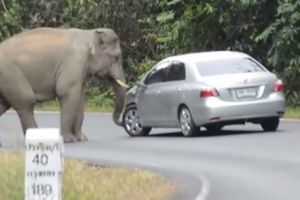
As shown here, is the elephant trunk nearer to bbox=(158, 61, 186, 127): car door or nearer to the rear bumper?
bbox=(158, 61, 186, 127): car door

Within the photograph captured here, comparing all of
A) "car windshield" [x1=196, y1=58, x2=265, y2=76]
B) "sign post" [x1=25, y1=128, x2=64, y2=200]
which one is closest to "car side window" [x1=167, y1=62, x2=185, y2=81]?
"car windshield" [x1=196, y1=58, x2=265, y2=76]

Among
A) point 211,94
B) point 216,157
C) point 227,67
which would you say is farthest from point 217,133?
point 216,157

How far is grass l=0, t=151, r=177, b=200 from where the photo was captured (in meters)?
13.7

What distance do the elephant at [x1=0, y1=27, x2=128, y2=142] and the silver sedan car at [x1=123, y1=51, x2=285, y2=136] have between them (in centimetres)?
116

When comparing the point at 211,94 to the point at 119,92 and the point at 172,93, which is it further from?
the point at 119,92

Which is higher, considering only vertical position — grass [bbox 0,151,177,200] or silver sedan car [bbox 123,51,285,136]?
grass [bbox 0,151,177,200]

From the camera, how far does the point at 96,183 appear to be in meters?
15.0

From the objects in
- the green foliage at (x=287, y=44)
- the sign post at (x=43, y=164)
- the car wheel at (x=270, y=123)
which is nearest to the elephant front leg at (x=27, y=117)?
the car wheel at (x=270, y=123)

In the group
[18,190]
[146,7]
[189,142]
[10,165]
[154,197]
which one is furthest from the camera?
[146,7]

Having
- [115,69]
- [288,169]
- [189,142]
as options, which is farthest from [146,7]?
[288,169]

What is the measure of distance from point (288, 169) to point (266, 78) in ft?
19.9

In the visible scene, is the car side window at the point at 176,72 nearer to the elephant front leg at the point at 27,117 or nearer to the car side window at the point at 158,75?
the car side window at the point at 158,75

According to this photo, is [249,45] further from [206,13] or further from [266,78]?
[266,78]

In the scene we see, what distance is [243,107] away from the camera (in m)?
22.5
